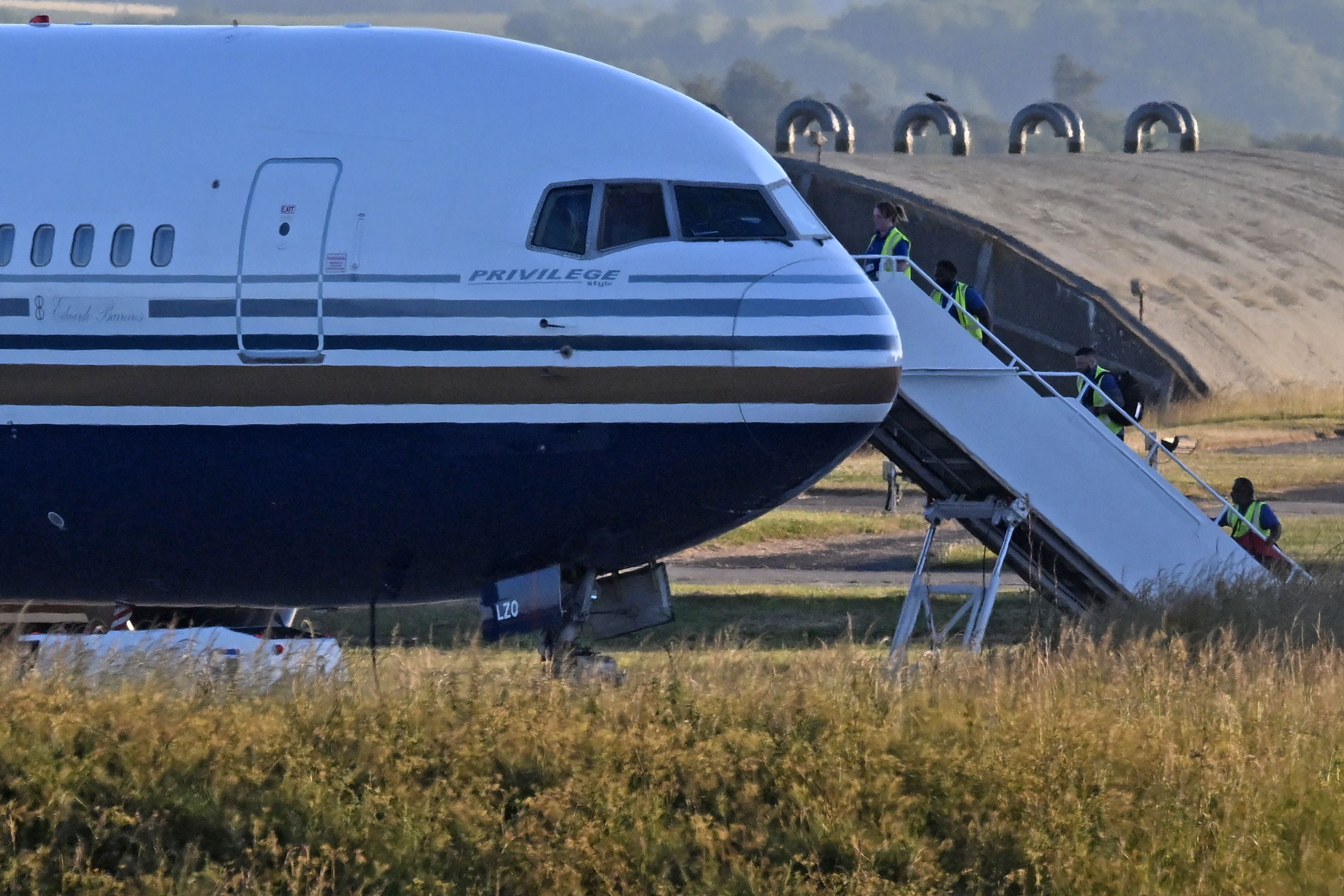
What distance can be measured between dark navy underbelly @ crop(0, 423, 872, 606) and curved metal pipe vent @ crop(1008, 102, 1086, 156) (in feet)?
192

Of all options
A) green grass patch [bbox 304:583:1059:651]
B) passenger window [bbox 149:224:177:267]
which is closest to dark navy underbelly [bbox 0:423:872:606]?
passenger window [bbox 149:224:177:267]

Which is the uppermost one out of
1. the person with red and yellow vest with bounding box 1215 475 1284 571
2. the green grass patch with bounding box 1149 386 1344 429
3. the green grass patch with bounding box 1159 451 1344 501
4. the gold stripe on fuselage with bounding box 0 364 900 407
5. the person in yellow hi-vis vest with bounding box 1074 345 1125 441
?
the gold stripe on fuselage with bounding box 0 364 900 407

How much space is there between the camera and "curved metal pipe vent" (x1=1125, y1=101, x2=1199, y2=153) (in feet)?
236

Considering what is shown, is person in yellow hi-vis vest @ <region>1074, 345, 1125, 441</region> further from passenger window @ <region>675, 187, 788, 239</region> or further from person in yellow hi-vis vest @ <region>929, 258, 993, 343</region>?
passenger window @ <region>675, 187, 788, 239</region>

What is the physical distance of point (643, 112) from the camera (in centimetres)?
1401

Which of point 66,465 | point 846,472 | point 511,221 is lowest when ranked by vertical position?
point 846,472

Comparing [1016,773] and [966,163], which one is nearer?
[1016,773]

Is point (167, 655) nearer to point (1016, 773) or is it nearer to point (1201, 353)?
point (1016, 773)

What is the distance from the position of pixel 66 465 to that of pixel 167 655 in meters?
1.95

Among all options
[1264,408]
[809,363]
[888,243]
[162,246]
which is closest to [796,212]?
[809,363]

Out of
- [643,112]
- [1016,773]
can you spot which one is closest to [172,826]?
[1016,773]

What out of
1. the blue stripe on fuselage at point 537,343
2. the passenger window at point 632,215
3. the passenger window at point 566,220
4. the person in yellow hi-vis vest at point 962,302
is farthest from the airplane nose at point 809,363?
the person in yellow hi-vis vest at point 962,302

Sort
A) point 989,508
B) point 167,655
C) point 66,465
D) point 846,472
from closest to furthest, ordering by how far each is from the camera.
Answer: point 167,655 → point 66,465 → point 989,508 → point 846,472

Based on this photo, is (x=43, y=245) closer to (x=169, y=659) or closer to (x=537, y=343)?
(x=169, y=659)
